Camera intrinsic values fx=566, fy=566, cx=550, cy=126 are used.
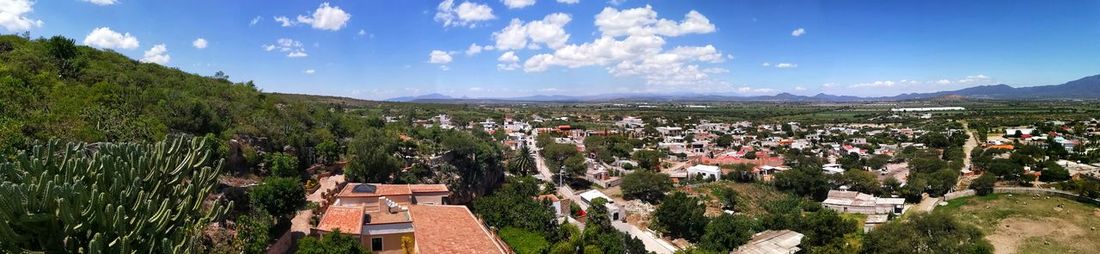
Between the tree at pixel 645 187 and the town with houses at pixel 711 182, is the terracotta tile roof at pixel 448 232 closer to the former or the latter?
the town with houses at pixel 711 182

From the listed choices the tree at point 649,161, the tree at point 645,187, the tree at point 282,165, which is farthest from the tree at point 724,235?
the tree at point 649,161

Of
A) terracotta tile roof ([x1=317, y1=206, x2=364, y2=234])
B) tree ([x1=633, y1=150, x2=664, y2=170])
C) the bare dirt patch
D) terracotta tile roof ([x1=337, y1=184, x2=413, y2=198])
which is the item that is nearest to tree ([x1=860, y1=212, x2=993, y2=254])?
the bare dirt patch

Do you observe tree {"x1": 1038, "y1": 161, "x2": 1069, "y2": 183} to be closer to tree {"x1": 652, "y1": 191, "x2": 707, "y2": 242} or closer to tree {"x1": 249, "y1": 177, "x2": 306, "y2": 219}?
tree {"x1": 652, "y1": 191, "x2": 707, "y2": 242}

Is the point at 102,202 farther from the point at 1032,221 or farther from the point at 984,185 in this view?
the point at 984,185

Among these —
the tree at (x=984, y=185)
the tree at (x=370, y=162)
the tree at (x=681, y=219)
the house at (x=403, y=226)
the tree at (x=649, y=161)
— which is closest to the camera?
the house at (x=403, y=226)

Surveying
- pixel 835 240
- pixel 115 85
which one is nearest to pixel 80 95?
pixel 115 85

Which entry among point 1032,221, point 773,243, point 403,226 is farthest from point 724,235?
point 1032,221

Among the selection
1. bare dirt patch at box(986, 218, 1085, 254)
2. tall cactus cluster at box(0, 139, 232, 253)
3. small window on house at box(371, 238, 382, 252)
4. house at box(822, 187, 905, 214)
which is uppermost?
tall cactus cluster at box(0, 139, 232, 253)
